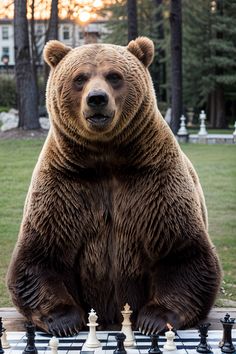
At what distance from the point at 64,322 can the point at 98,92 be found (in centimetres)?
130

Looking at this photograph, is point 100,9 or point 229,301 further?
point 100,9

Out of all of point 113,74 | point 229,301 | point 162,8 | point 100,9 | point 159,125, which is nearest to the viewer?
point 113,74

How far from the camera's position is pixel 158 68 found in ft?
116

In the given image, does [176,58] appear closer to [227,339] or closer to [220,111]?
[220,111]

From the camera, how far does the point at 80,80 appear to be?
360 cm

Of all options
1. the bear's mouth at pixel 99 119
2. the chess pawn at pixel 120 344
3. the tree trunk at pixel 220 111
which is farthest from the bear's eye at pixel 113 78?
the tree trunk at pixel 220 111

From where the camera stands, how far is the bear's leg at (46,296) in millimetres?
3744

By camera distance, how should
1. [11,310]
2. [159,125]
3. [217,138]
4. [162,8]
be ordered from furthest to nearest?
1. [162,8]
2. [217,138]
3. [11,310]
4. [159,125]

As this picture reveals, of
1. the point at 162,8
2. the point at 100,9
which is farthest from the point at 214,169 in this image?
the point at 100,9

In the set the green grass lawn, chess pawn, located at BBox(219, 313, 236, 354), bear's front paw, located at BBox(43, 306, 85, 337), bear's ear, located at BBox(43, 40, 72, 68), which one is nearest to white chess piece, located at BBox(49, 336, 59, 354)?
bear's front paw, located at BBox(43, 306, 85, 337)

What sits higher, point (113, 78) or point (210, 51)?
point (210, 51)

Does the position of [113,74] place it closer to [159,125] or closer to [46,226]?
[159,125]

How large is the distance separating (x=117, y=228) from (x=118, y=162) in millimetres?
379

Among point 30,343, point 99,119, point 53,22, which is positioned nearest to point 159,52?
point 53,22
